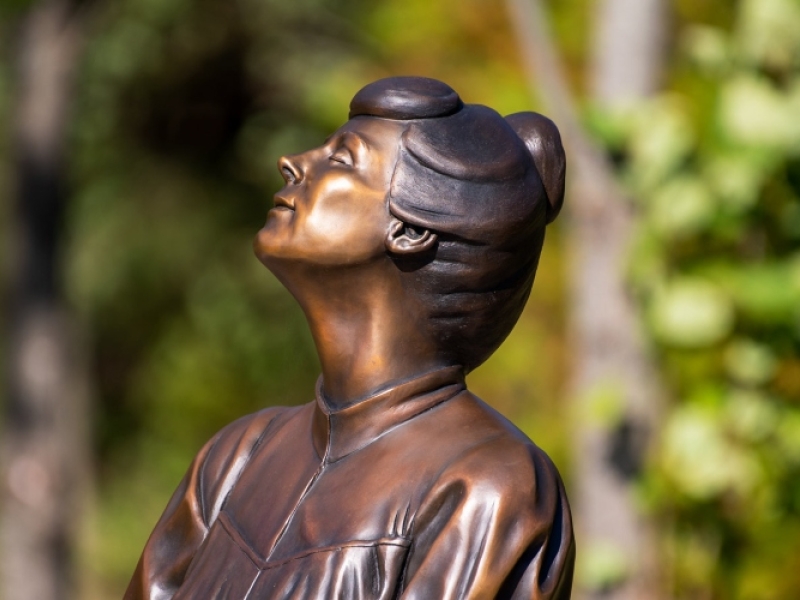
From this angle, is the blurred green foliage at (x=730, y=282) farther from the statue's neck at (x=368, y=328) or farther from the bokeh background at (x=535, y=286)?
the statue's neck at (x=368, y=328)

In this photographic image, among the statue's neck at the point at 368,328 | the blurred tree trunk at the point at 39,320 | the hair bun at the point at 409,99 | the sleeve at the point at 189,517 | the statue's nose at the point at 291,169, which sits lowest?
the blurred tree trunk at the point at 39,320

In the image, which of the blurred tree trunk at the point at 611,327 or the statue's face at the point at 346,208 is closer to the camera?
the statue's face at the point at 346,208

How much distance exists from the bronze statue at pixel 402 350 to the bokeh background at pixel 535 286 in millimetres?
926

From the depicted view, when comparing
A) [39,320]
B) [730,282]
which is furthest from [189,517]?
[39,320]

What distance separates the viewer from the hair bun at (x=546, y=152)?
204cm

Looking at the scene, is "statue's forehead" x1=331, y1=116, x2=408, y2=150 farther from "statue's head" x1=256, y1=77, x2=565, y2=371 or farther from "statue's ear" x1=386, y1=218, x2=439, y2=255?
"statue's ear" x1=386, y1=218, x2=439, y2=255

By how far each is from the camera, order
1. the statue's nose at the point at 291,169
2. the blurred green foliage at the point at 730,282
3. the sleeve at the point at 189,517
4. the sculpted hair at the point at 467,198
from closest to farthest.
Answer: the sculpted hair at the point at 467,198 → the statue's nose at the point at 291,169 → the sleeve at the point at 189,517 → the blurred green foliage at the point at 730,282

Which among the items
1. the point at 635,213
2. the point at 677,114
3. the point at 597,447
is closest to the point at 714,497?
the point at 597,447

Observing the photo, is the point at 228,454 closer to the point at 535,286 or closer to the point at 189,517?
the point at 189,517

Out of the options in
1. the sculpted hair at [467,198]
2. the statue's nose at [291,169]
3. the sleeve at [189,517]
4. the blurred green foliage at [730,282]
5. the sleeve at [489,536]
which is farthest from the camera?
the blurred green foliage at [730,282]

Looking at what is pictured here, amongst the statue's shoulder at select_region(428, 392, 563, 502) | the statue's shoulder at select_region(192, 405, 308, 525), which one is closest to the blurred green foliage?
the statue's shoulder at select_region(192, 405, 308, 525)

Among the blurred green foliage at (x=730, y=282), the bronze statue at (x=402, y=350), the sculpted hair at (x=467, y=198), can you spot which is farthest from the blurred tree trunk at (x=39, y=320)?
the sculpted hair at (x=467, y=198)

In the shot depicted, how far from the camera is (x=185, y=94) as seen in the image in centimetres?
1005

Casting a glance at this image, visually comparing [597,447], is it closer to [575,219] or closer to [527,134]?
[575,219]
